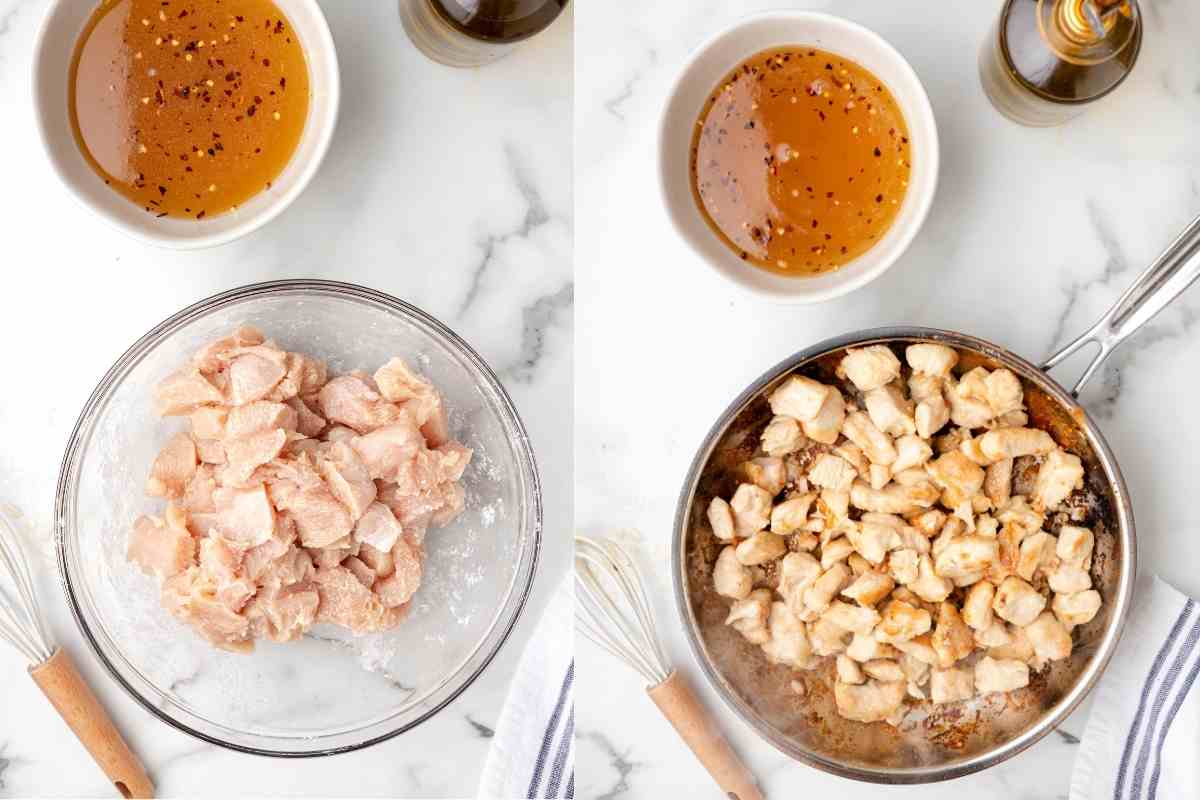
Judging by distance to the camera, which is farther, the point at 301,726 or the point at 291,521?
the point at 301,726

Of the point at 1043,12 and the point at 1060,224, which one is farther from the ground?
the point at 1043,12

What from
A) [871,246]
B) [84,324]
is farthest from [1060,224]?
[84,324]

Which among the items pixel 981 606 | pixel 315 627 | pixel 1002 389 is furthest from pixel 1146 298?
pixel 315 627

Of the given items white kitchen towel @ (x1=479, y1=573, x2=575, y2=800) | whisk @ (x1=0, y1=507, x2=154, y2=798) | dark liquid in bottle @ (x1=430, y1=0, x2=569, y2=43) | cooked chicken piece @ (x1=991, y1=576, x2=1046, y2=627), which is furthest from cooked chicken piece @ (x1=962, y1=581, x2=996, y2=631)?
whisk @ (x1=0, y1=507, x2=154, y2=798)

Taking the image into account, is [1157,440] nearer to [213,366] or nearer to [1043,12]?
[1043,12]

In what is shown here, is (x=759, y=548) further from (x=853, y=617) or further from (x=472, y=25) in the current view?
(x=472, y=25)

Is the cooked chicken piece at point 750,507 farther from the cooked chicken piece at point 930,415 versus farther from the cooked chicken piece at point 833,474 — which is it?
the cooked chicken piece at point 930,415
